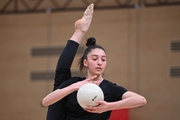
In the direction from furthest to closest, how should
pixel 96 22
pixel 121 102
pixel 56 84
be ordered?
pixel 96 22 < pixel 56 84 < pixel 121 102

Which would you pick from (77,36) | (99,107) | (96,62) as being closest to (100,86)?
(96,62)

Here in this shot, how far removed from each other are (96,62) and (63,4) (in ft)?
19.5

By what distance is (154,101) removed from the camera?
8.45 m

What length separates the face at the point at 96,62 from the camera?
3533 millimetres

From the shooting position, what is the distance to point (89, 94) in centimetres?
315

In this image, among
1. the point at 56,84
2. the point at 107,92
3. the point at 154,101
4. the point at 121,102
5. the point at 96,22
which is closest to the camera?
the point at 121,102

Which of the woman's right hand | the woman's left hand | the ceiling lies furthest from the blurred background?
the woman's left hand

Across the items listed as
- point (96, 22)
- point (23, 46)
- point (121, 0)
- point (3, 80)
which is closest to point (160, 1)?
point (121, 0)

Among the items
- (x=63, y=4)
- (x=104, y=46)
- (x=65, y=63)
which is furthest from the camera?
(x=63, y=4)

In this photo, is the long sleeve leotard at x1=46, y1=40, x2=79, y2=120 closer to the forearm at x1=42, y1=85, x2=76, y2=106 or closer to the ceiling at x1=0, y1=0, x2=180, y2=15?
the forearm at x1=42, y1=85, x2=76, y2=106

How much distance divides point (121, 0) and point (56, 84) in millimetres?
5366

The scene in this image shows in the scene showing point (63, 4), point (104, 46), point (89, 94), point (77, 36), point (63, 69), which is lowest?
point (89, 94)

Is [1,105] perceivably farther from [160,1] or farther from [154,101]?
[160,1]

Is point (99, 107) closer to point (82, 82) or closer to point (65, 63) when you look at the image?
point (82, 82)
